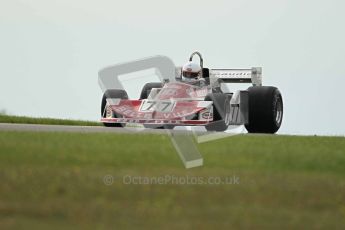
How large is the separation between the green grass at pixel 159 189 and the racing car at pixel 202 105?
8.17m

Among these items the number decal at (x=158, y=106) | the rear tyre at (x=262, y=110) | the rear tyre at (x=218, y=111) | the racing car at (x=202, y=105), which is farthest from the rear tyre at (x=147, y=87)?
the rear tyre at (x=218, y=111)

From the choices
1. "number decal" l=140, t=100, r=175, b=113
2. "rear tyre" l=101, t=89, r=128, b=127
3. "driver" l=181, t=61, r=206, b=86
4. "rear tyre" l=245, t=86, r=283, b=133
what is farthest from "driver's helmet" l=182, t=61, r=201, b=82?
"number decal" l=140, t=100, r=175, b=113

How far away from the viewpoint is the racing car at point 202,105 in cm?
2209

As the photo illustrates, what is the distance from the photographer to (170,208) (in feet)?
26.5

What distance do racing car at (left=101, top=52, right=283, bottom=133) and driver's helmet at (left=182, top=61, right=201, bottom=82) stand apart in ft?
0.11

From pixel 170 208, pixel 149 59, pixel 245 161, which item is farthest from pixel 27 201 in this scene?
pixel 149 59

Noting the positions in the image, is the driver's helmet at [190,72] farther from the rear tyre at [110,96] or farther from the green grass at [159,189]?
the green grass at [159,189]

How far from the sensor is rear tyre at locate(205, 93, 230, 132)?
2235 cm

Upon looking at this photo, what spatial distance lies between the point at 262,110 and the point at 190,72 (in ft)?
8.12

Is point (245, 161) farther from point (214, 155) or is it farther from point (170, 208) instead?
point (170, 208)

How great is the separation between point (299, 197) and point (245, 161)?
2.96 meters

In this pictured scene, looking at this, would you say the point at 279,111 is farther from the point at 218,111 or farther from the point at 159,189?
the point at 159,189

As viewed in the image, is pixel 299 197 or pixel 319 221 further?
pixel 299 197

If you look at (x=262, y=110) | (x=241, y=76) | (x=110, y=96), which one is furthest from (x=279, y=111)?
(x=110, y=96)
